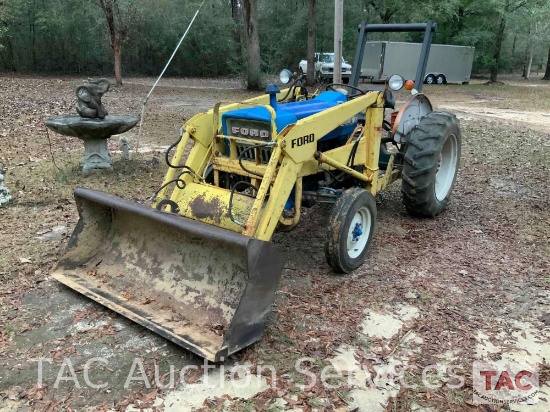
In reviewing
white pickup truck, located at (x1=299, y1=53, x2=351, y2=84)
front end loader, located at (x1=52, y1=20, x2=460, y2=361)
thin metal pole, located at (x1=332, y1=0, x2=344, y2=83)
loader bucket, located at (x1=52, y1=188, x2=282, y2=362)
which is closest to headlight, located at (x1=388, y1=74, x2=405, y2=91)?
front end loader, located at (x1=52, y1=20, x2=460, y2=361)

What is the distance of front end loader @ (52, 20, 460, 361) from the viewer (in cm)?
330

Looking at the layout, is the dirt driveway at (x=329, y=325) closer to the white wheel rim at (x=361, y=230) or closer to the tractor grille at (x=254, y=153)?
the white wheel rim at (x=361, y=230)

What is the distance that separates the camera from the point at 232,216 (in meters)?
3.78

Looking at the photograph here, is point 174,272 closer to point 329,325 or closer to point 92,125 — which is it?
point 329,325

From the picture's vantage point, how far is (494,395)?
2.97 meters

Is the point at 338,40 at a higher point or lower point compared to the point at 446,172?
higher

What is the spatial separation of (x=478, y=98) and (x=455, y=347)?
1876cm

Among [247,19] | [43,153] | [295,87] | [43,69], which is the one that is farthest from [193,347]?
[43,69]

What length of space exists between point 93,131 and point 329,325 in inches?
188

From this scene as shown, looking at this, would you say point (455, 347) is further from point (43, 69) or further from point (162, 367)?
point (43, 69)

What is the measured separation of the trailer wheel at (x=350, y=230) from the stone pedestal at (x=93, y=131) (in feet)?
13.5

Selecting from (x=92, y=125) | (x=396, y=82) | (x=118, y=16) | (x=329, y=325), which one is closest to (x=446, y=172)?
(x=396, y=82)
